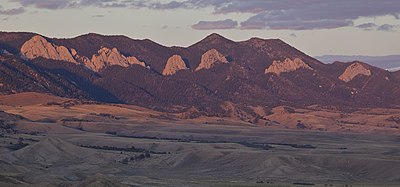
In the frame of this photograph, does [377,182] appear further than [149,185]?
Yes

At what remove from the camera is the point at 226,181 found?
620 feet

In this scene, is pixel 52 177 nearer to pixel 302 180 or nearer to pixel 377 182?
pixel 302 180

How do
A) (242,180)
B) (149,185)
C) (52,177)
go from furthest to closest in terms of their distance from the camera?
1. (242,180)
2. (52,177)
3. (149,185)

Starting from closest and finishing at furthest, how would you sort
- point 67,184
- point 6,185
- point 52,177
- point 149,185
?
point 6,185, point 67,184, point 149,185, point 52,177

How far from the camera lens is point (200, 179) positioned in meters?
196

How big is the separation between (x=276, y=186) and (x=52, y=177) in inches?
1848

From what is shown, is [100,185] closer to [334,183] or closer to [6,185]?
[6,185]

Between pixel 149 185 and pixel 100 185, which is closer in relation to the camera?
pixel 100 185

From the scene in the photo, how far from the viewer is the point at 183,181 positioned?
18688 cm

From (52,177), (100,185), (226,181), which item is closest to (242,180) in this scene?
(226,181)

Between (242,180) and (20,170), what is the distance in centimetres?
4940

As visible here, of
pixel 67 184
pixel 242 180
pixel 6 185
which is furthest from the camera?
pixel 242 180

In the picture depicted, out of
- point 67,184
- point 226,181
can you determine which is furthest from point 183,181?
point 67,184

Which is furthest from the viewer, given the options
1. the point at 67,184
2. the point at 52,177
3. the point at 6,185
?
the point at 52,177
